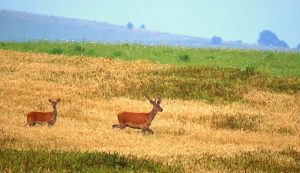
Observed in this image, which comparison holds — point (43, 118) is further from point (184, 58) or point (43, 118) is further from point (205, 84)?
point (184, 58)

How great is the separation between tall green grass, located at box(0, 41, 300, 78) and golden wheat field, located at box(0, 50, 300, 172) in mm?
7520

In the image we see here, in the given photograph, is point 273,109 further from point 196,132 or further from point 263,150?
point 263,150

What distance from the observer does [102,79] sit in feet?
89.7

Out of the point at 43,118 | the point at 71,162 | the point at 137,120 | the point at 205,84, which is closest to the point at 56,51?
the point at 205,84

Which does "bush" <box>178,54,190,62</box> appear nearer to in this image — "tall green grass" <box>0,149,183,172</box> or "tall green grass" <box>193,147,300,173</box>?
"tall green grass" <box>193,147,300,173</box>

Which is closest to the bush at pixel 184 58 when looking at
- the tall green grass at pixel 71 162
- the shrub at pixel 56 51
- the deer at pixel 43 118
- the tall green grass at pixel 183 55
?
the tall green grass at pixel 183 55

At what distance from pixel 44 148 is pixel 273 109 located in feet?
39.1

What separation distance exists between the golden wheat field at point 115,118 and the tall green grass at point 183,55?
7520 mm

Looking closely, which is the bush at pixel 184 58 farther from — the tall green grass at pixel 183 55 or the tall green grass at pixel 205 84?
the tall green grass at pixel 205 84

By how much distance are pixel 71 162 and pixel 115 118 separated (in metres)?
7.10

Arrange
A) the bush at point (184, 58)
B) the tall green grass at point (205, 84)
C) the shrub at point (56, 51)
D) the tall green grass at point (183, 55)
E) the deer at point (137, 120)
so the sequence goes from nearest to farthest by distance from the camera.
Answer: the deer at point (137, 120), the tall green grass at point (205, 84), the tall green grass at point (183, 55), the bush at point (184, 58), the shrub at point (56, 51)

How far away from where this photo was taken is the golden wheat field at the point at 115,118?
14.7m

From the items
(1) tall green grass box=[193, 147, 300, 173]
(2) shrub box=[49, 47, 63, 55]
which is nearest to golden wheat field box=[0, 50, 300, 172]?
(1) tall green grass box=[193, 147, 300, 173]

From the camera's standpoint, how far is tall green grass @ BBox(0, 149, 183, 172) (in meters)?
11.6
